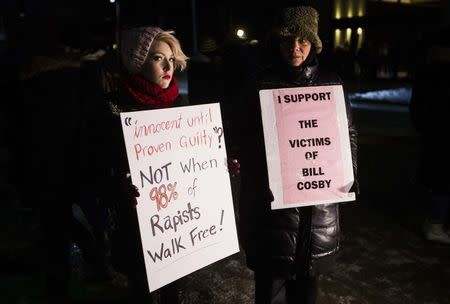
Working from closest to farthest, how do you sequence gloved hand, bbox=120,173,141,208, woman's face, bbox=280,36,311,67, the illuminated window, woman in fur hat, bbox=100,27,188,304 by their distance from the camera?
gloved hand, bbox=120,173,141,208 → woman in fur hat, bbox=100,27,188,304 → woman's face, bbox=280,36,311,67 → the illuminated window

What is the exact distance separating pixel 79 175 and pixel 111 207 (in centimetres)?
109

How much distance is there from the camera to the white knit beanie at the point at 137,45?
2.10 meters

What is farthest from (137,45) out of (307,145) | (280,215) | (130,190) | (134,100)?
(280,215)

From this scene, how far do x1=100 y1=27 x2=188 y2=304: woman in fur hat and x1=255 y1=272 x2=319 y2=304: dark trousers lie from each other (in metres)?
0.59

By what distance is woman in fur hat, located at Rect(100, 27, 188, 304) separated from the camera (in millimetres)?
2049

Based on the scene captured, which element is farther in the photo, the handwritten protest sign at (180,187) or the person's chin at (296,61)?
the person's chin at (296,61)

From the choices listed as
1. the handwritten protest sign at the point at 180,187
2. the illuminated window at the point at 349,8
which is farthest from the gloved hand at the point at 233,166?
the illuminated window at the point at 349,8

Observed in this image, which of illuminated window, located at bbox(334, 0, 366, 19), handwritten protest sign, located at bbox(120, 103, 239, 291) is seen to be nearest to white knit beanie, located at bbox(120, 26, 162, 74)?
handwritten protest sign, located at bbox(120, 103, 239, 291)

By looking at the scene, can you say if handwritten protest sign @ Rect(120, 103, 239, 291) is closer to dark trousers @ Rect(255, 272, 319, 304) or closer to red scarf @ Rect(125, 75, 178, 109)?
red scarf @ Rect(125, 75, 178, 109)

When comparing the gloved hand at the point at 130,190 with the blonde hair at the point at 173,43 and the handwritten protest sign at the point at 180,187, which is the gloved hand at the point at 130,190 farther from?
the blonde hair at the point at 173,43

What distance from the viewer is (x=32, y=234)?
445cm

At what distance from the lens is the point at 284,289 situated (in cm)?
244

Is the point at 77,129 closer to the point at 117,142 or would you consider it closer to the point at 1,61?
the point at 1,61

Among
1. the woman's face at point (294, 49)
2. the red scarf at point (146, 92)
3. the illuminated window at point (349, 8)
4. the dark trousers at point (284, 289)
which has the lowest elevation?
the dark trousers at point (284, 289)
